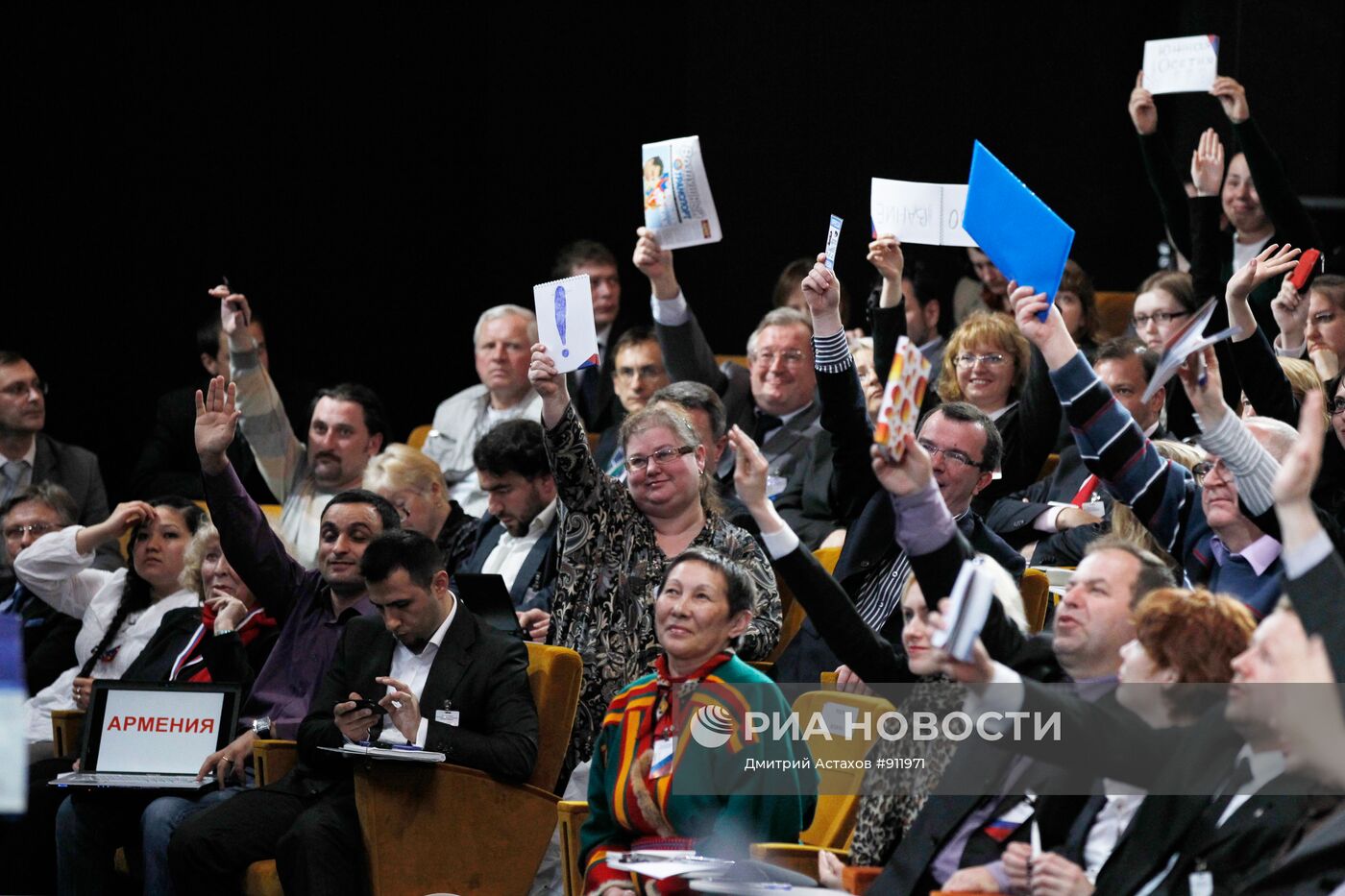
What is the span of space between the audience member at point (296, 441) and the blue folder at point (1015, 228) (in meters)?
2.50

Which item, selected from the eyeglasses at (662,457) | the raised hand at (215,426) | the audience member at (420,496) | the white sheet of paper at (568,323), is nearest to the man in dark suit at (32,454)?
the audience member at (420,496)

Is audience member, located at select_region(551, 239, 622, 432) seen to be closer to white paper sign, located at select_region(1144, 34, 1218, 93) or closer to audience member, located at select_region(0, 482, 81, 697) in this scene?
audience member, located at select_region(0, 482, 81, 697)

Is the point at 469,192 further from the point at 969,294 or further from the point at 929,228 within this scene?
the point at 929,228

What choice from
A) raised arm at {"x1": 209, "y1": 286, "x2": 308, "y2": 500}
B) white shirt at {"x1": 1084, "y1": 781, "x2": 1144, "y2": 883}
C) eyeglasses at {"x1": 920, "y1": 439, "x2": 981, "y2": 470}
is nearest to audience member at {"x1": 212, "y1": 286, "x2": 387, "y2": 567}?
raised arm at {"x1": 209, "y1": 286, "x2": 308, "y2": 500}

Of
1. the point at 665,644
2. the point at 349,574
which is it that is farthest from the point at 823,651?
the point at 349,574

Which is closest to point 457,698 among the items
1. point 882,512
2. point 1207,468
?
point 882,512

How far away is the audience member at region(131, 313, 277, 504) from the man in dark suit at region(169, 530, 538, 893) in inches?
88.0

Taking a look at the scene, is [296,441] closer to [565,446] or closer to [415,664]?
[415,664]

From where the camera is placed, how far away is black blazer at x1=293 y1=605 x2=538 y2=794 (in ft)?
12.6

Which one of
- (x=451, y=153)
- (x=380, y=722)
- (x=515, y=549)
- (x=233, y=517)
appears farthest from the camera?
(x=451, y=153)

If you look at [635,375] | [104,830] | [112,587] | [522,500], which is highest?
[635,375]

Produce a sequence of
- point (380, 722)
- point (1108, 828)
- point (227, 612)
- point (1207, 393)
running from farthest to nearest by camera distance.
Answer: point (227, 612)
point (380, 722)
point (1207, 393)
point (1108, 828)

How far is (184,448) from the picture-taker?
645 centimetres

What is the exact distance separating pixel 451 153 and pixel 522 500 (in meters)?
2.86
